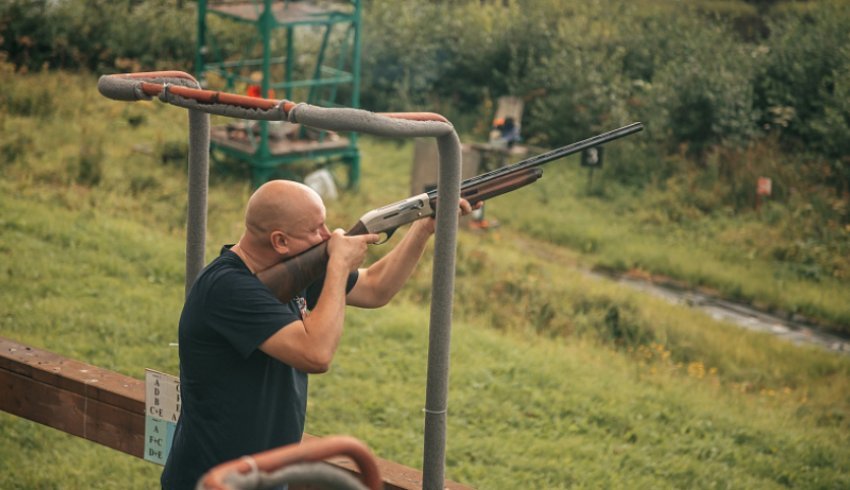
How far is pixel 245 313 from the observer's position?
328cm

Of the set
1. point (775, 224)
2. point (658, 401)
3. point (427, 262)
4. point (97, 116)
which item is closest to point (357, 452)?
point (658, 401)

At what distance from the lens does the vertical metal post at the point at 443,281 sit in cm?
311

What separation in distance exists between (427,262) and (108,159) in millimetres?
4804

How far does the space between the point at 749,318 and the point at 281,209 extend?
31.6 ft

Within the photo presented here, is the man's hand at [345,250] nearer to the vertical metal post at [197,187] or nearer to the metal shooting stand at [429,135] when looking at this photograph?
the metal shooting stand at [429,135]

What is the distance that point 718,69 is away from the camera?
55.1 feet

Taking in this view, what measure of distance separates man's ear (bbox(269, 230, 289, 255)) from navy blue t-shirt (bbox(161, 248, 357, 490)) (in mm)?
112

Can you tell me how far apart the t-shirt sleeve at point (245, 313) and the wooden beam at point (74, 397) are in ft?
3.42

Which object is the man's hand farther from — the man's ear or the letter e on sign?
the letter e on sign

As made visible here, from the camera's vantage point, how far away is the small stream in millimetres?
11484

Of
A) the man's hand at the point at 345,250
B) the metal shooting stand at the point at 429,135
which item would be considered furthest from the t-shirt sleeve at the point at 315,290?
the metal shooting stand at the point at 429,135

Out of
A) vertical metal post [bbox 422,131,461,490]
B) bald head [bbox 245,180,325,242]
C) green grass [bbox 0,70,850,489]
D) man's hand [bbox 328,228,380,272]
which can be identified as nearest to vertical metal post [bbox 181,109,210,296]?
bald head [bbox 245,180,325,242]

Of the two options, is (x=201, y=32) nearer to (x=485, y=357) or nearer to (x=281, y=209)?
(x=485, y=357)

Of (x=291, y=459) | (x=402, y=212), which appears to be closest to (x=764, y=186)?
(x=402, y=212)
